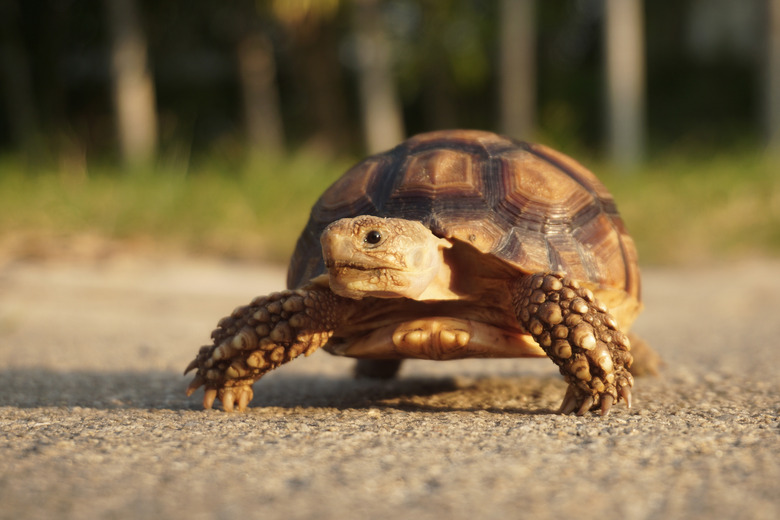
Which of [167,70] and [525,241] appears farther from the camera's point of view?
[167,70]

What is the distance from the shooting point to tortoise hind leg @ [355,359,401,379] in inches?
129

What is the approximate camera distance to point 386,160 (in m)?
2.77

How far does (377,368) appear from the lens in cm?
329

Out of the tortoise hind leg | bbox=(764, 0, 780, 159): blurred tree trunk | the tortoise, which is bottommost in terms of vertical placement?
the tortoise hind leg

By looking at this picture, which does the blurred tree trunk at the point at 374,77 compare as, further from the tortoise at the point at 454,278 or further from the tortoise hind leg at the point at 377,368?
the tortoise at the point at 454,278

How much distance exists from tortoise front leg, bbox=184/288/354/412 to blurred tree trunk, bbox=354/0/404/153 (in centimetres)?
1009

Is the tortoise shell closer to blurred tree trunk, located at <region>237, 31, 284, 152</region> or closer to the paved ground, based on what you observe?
the paved ground

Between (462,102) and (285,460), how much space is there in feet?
61.5

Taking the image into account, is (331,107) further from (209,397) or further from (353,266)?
(353,266)

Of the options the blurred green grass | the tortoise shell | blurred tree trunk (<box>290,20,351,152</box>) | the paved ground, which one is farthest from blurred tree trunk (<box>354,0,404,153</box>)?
the tortoise shell

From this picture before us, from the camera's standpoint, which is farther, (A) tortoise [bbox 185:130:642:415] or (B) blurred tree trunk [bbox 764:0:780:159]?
(B) blurred tree trunk [bbox 764:0:780:159]

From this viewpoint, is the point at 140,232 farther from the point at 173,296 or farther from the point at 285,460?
the point at 285,460

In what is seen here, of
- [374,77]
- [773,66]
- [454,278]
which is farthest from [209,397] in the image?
[773,66]

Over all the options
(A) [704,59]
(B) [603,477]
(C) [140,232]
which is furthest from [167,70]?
(B) [603,477]
